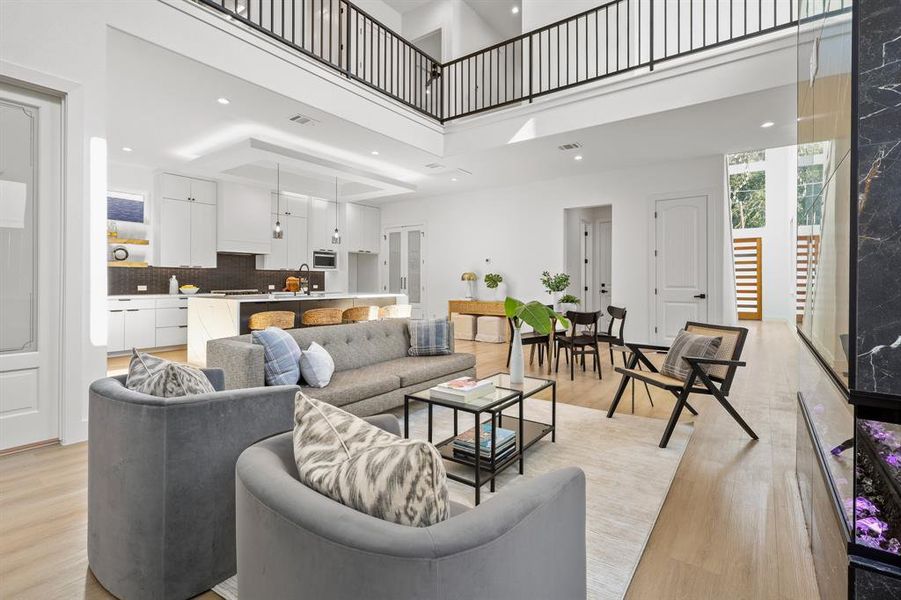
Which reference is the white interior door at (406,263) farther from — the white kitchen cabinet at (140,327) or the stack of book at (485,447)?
the stack of book at (485,447)

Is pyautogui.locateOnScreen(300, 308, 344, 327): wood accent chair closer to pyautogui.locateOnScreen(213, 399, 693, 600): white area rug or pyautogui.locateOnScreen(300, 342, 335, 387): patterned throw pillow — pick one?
pyautogui.locateOnScreen(213, 399, 693, 600): white area rug

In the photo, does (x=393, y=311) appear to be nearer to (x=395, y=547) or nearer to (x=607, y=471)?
(x=607, y=471)

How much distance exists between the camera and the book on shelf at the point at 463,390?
8.39 ft

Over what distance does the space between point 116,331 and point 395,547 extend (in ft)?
24.7

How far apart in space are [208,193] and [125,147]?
5.11 feet

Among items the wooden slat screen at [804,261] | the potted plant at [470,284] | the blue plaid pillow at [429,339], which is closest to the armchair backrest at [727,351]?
the wooden slat screen at [804,261]

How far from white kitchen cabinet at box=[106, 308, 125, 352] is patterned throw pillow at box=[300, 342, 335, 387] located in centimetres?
514

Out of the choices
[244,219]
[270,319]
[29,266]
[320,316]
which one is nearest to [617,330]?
[320,316]

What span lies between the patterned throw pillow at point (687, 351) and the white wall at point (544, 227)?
3.61m

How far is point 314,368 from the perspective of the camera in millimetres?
3049

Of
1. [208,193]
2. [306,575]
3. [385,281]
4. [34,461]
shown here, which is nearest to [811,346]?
[306,575]

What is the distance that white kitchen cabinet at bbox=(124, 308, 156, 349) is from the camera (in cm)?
668

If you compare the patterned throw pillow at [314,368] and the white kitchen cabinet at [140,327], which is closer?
the patterned throw pillow at [314,368]

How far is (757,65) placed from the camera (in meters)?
4.25
